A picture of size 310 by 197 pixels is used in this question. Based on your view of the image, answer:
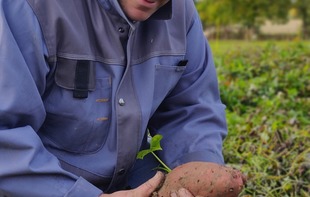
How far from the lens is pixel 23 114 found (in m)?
1.91

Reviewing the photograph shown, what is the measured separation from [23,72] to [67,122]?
304 millimetres

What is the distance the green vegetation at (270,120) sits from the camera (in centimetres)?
316

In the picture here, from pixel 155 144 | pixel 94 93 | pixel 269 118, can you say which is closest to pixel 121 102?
pixel 94 93

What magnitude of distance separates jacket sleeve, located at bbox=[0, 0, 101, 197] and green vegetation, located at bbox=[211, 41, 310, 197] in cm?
136

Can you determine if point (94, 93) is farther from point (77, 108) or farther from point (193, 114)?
point (193, 114)

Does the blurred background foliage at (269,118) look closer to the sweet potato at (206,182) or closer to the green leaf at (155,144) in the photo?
the green leaf at (155,144)

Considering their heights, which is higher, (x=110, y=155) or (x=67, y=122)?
(x=67, y=122)

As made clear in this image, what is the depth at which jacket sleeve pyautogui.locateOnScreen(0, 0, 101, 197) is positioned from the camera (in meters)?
1.87

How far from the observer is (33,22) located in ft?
6.35

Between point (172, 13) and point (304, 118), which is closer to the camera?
point (172, 13)

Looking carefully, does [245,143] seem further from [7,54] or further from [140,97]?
[7,54]

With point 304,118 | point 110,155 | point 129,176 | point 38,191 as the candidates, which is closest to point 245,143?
point 304,118

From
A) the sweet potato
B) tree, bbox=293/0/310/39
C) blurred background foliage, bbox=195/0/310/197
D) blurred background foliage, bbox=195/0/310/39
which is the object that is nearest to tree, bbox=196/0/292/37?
blurred background foliage, bbox=195/0/310/39

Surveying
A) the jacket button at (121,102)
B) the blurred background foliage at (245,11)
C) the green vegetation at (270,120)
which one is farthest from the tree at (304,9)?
the jacket button at (121,102)
